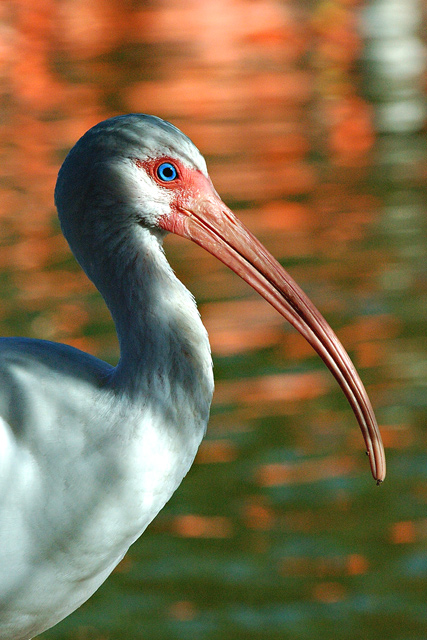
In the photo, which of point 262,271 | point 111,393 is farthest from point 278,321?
point 111,393

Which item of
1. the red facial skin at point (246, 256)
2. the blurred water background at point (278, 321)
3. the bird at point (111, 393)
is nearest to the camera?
the bird at point (111, 393)

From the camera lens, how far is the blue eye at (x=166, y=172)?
3.57m

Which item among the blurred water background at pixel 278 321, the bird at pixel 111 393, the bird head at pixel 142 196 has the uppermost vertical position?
the blurred water background at pixel 278 321

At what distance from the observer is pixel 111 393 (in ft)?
11.8

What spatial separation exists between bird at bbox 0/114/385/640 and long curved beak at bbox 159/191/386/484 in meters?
0.02

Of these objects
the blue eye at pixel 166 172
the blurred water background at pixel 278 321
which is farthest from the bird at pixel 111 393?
the blurred water background at pixel 278 321

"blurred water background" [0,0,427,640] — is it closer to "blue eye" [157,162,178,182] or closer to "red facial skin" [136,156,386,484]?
"red facial skin" [136,156,386,484]

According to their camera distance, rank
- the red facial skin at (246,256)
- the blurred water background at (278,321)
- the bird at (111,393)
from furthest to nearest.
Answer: the blurred water background at (278,321) < the red facial skin at (246,256) < the bird at (111,393)

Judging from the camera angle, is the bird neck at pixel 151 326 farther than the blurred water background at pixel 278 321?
No

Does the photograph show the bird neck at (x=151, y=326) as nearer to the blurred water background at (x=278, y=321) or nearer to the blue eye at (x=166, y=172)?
the blue eye at (x=166, y=172)

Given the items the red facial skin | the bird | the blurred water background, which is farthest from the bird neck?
the blurred water background

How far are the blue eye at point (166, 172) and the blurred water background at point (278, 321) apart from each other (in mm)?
3097

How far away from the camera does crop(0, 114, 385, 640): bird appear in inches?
138

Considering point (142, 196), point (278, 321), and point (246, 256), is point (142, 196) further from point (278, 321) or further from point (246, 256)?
point (278, 321)
